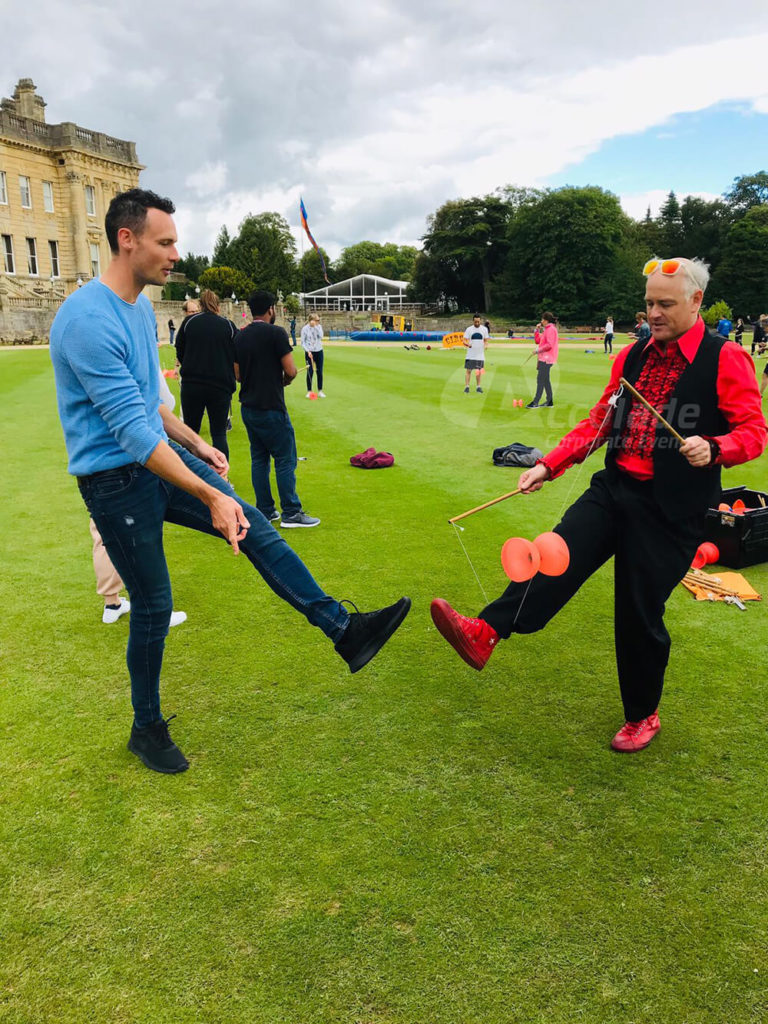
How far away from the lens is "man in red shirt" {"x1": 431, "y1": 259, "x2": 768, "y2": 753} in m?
3.06

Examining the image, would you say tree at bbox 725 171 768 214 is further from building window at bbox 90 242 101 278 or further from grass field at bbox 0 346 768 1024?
grass field at bbox 0 346 768 1024

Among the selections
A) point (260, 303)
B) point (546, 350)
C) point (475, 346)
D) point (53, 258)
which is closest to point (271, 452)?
point (260, 303)

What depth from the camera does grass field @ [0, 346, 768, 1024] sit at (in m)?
2.28

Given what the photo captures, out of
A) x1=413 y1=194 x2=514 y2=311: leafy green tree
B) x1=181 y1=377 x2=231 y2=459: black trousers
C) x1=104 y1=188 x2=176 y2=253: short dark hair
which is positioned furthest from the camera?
x1=413 y1=194 x2=514 y2=311: leafy green tree

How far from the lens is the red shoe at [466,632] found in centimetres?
338

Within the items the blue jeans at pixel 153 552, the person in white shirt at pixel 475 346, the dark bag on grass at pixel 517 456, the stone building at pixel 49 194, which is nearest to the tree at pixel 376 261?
the stone building at pixel 49 194

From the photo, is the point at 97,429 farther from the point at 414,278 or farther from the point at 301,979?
the point at 414,278

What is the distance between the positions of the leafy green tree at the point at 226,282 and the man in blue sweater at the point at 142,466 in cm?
7402

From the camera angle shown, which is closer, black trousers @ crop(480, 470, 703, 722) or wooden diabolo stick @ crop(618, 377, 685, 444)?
wooden diabolo stick @ crop(618, 377, 685, 444)

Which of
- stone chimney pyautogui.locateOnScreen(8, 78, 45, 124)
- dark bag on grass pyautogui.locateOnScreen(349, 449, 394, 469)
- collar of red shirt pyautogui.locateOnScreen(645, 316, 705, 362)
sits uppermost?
stone chimney pyautogui.locateOnScreen(8, 78, 45, 124)

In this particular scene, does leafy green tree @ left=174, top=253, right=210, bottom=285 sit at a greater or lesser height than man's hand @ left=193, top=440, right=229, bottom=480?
greater

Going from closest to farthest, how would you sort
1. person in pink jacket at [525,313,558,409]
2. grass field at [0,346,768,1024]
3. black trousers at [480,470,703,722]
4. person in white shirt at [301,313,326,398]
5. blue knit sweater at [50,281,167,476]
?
grass field at [0,346,768,1024]
blue knit sweater at [50,281,167,476]
black trousers at [480,470,703,722]
person in pink jacket at [525,313,558,409]
person in white shirt at [301,313,326,398]

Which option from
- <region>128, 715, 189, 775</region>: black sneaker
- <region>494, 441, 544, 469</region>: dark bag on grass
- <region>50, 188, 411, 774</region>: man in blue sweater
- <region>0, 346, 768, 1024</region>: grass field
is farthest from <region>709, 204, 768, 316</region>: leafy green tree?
<region>128, 715, 189, 775</region>: black sneaker

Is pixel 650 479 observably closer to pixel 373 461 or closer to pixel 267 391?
pixel 267 391
